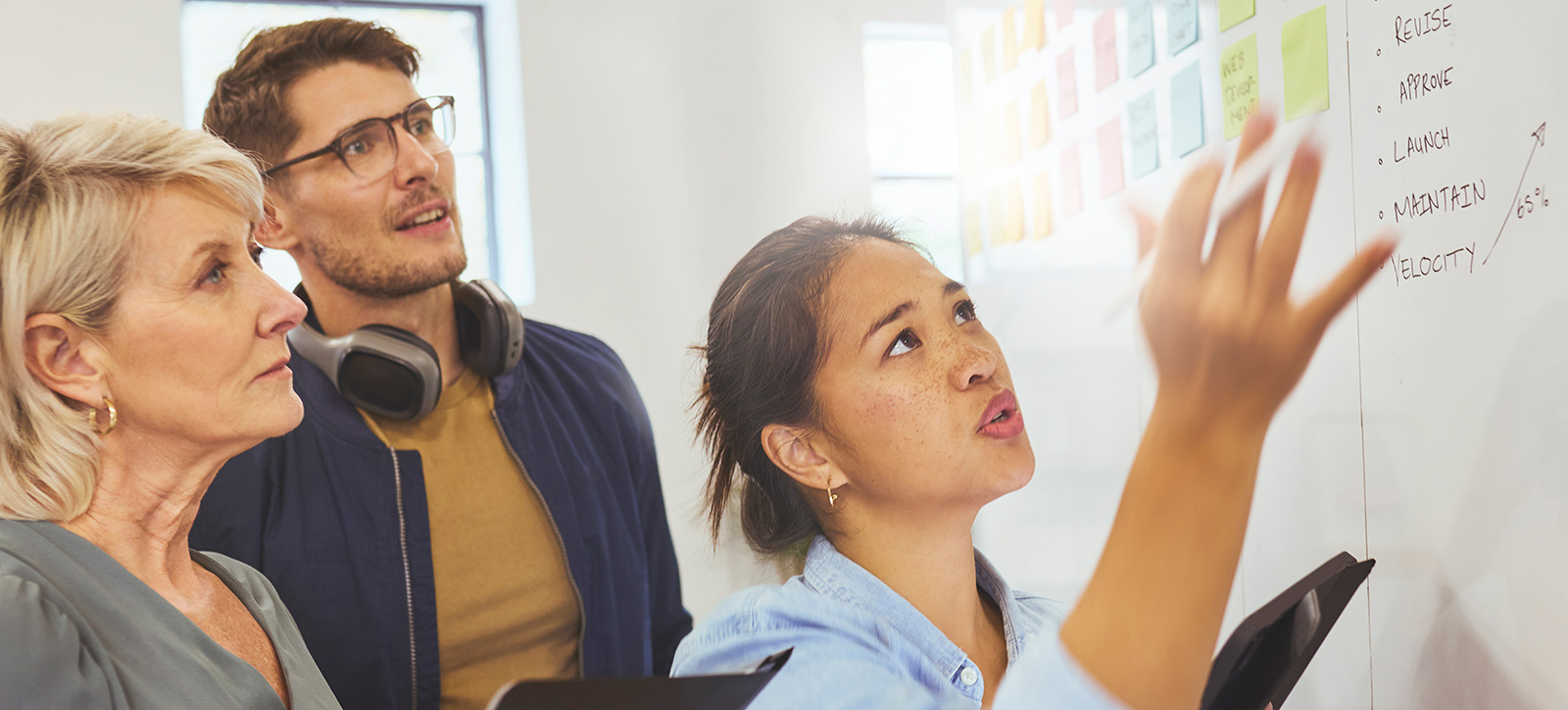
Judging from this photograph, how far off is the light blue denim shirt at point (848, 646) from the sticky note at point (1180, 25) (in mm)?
778

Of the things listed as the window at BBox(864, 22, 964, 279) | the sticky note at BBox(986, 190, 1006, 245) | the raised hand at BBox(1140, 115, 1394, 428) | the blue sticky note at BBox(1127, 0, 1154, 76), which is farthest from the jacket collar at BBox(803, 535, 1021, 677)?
the window at BBox(864, 22, 964, 279)

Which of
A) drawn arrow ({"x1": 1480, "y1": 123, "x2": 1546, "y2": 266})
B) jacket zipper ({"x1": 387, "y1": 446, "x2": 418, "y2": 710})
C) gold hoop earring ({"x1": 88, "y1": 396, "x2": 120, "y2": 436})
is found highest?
drawn arrow ({"x1": 1480, "y1": 123, "x2": 1546, "y2": 266})

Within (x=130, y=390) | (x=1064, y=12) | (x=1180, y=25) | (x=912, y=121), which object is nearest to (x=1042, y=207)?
(x=1064, y=12)

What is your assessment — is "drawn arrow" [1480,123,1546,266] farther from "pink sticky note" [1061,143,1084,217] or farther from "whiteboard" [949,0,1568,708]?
"pink sticky note" [1061,143,1084,217]

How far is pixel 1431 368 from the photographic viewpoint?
1.11 meters

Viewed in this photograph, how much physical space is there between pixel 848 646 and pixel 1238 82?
0.86 metres

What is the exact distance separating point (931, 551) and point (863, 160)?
2.51 metres

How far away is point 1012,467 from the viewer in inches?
39.3

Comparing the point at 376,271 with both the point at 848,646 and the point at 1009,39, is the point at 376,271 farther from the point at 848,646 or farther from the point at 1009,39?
the point at 1009,39

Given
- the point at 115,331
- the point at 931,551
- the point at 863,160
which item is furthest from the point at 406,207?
the point at 863,160

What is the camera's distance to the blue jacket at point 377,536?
4.83 feet

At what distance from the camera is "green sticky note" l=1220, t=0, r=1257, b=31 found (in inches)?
52.4

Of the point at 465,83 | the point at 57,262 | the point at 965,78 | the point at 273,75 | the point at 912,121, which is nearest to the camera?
the point at 57,262

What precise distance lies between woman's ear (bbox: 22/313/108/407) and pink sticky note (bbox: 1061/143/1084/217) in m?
1.44
